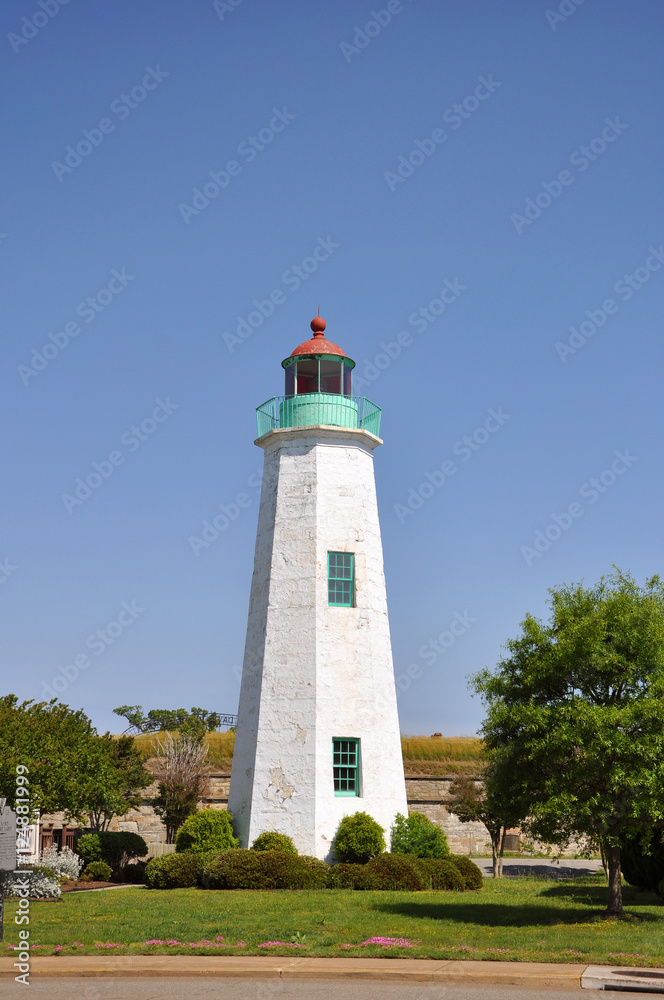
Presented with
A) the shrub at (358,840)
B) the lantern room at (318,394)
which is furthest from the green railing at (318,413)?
the shrub at (358,840)

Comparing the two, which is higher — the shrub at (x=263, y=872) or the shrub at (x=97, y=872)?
the shrub at (x=263, y=872)

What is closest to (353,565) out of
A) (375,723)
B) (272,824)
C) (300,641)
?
(300,641)

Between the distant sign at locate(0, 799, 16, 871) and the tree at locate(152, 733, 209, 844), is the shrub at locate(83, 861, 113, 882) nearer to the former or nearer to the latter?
the tree at locate(152, 733, 209, 844)

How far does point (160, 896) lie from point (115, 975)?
9.53m

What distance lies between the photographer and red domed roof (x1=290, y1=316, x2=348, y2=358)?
92.1 feet

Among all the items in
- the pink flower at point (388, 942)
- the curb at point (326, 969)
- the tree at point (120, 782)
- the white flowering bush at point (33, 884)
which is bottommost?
the white flowering bush at point (33, 884)

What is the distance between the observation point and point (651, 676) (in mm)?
17125

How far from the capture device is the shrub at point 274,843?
23734mm

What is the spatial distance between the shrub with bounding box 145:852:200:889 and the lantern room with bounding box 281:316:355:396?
13.2 meters

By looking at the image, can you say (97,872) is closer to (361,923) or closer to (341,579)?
(341,579)

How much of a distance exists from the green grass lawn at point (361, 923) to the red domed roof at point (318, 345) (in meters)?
14.8

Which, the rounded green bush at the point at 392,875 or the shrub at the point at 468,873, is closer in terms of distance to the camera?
the rounded green bush at the point at 392,875

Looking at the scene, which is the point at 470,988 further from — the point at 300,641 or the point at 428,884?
the point at 300,641

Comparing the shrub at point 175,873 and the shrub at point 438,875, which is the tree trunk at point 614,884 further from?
the shrub at point 175,873
